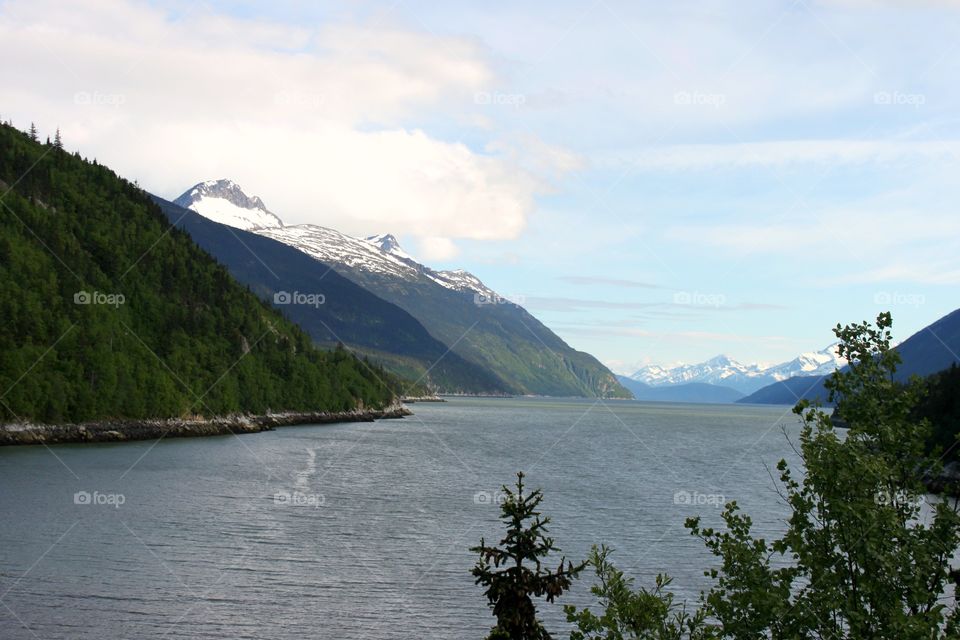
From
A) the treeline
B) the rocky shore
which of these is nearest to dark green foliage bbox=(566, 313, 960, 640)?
the treeline

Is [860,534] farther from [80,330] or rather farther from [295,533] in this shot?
[80,330]

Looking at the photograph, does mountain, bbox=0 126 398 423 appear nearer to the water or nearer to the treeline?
the water

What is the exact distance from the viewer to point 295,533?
6531 centimetres

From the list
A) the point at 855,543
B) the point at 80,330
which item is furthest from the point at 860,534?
the point at 80,330

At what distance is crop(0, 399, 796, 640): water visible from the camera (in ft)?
142

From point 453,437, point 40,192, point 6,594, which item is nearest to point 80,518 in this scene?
point 6,594

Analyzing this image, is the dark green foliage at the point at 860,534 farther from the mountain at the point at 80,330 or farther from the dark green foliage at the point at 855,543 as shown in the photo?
the mountain at the point at 80,330

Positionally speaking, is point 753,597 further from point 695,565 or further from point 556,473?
point 556,473

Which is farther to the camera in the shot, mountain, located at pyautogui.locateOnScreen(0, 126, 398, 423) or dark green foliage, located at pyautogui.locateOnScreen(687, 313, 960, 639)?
mountain, located at pyautogui.locateOnScreen(0, 126, 398, 423)

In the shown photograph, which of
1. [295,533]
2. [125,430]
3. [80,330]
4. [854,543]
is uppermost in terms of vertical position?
[80,330]

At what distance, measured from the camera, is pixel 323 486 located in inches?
3772

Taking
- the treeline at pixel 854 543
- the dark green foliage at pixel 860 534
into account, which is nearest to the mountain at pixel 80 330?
the treeline at pixel 854 543

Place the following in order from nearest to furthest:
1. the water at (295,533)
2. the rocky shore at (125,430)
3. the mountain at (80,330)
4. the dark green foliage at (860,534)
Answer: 1. the dark green foliage at (860,534)
2. the water at (295,533)
3. the rocky shore at (125,430)
4. the mountain at (80,330)

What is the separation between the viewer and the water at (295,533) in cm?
4316
